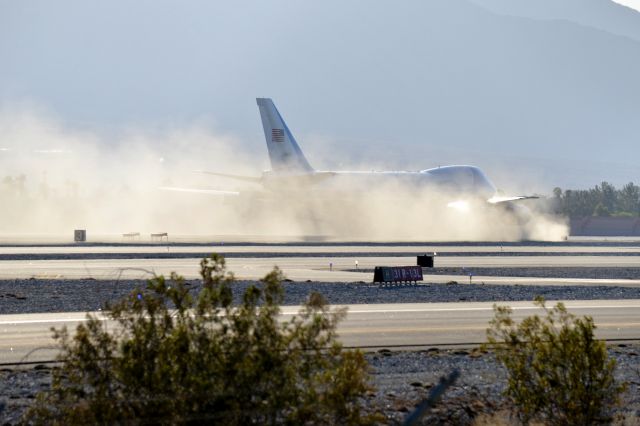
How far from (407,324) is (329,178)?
58282 millimetres

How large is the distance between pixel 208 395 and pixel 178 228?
88.6 m

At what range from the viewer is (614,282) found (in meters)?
44.8

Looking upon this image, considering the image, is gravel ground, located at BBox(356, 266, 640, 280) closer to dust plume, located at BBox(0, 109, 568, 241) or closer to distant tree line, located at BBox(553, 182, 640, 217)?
dust plume, located at BBox(0, 109, 568, 241)

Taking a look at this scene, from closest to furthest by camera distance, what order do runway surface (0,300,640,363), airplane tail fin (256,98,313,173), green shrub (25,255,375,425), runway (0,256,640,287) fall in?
1. green shrub (25,255,375,425)
2. runway surface (0,300,640,363)
3. runway (0,256,640,287)
4. airplane tail fin (256,98,313,173)

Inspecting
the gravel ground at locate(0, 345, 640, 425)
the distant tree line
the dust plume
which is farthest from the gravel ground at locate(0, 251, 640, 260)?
the distant tree line

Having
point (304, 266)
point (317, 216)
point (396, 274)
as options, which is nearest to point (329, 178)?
point (317, 216)

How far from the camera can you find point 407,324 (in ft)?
88.0

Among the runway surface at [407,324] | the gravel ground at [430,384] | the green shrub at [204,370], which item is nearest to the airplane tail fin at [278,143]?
the runway surface at [407,324]

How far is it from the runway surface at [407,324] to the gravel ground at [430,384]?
154 cm

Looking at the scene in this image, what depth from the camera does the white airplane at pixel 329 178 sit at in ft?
268

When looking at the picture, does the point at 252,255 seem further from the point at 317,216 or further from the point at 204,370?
the point at 204,370

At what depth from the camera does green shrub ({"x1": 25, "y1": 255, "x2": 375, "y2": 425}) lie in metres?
11.4

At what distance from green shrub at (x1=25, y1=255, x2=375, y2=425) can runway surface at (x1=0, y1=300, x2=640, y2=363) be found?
8.37m

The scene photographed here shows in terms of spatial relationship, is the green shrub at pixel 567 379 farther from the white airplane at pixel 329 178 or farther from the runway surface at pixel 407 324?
the white airplane at pixel 329 178
